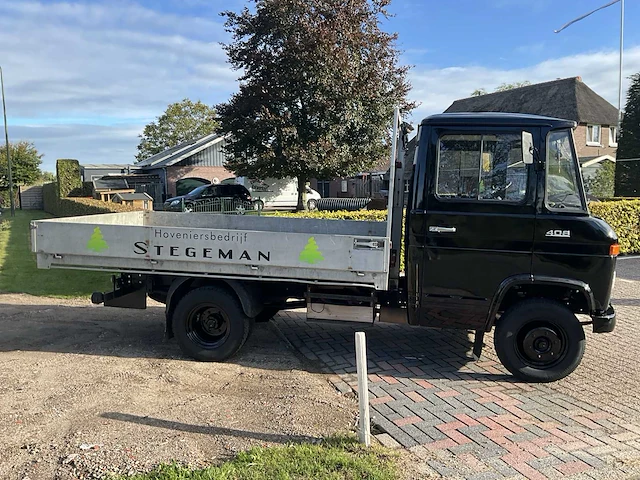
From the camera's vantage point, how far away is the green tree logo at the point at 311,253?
4961 mm

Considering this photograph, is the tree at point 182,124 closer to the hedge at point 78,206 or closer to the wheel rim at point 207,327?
the hedge at point 78,206

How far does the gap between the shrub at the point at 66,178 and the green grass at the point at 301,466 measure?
2300 centimetres

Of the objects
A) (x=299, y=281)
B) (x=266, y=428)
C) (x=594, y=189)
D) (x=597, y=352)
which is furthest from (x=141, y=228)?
(x=594, y=189)

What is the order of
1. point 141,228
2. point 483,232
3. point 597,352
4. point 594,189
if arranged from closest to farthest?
point 483,232 → point 141,228 → point 597,352 → point 594,189

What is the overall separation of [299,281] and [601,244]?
2.91 m

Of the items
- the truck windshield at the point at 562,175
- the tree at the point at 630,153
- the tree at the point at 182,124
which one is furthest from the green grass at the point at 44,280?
the tree at the point at 182,124

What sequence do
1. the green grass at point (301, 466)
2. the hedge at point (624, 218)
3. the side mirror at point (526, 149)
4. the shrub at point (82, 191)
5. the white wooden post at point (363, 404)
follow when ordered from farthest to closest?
the shrub at point (82, 191) → the hedge at point (624, 218) → the side mirror at point (526, 149) → the white wooden post at point (363, 404) → the green grass at point (301, 466)

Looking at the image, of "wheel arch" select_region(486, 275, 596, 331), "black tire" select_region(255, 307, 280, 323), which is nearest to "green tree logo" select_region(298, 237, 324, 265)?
"black tire" select_region(255, 307, 280, 323)

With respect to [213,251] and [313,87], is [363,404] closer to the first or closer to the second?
[213,251]

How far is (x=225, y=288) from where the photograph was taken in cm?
552

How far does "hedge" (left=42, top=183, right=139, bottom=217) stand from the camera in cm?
1278

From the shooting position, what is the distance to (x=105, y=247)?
5332 millimetres

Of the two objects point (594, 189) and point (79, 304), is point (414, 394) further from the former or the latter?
point (594, 189)

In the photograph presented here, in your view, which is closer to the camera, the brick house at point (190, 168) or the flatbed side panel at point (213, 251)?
the flatbed side panel at point (213, 251)
